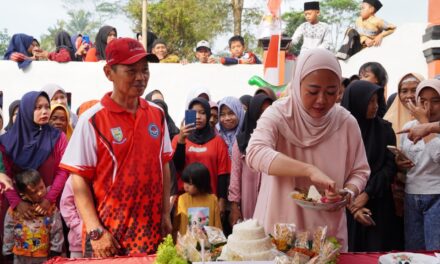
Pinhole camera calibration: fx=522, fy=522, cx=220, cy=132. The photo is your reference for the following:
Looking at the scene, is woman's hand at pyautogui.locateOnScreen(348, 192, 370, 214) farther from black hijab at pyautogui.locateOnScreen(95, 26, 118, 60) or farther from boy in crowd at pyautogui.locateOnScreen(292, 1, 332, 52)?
black hijab at pyautogui.locateOnScreen(95, 26, 118, 60)

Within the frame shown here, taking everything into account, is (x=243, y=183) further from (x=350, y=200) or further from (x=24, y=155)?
(x=350, y=200)

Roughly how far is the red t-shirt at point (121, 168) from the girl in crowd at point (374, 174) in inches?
58.2

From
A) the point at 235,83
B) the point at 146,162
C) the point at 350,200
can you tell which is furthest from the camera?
the point at 235,83

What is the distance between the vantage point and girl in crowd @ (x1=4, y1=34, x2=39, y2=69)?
32.1 feet

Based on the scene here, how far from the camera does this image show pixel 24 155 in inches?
143

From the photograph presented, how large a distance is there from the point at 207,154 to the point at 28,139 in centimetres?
131

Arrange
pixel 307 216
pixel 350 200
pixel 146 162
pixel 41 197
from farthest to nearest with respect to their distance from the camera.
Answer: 1. pixel 41 197
2. pixel 146 162
3. pixel 307 216
4. pixel 350 200

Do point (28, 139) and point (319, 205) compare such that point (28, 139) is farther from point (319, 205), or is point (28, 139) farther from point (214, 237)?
point (319, 205)

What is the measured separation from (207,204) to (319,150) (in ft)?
5.84

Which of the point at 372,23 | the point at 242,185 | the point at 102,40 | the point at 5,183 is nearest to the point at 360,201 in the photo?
the point at 242,185

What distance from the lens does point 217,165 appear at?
13.3 feet

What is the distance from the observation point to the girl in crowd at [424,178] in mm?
Result: 3092

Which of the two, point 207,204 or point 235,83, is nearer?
point 207,204

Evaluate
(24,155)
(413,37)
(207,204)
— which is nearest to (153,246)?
(207,204)
